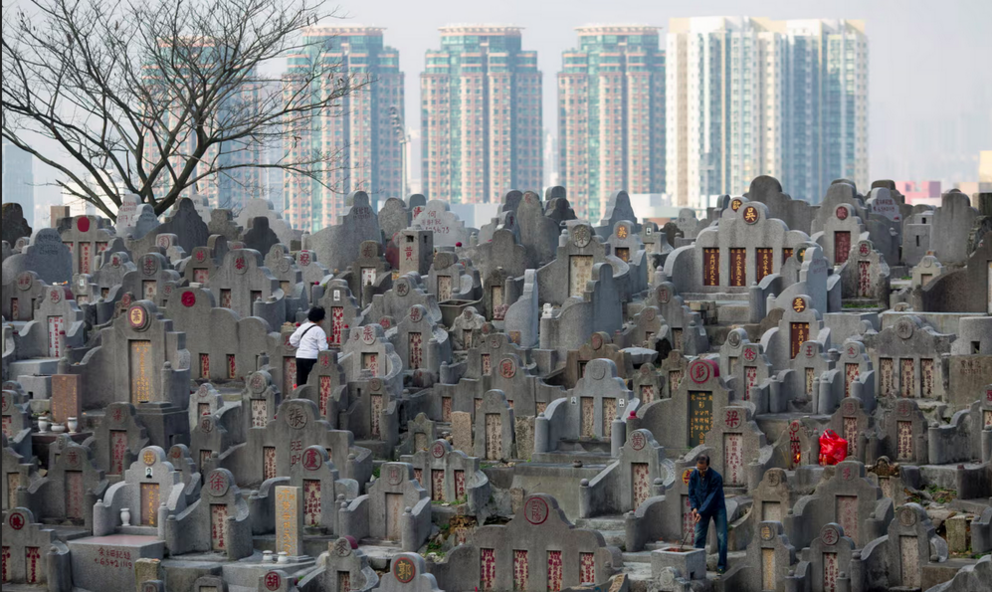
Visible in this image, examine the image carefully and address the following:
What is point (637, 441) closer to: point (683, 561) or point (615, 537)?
point (615, 537)

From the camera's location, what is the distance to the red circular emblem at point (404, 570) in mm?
17203

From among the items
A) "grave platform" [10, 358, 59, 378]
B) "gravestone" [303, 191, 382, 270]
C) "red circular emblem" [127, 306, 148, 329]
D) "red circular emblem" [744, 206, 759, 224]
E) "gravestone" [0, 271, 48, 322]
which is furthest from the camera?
"gravestone" [303, 191, 382, 270]

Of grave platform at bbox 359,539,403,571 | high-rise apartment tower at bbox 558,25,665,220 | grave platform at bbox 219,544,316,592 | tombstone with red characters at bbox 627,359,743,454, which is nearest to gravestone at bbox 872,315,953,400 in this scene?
tombstone with red characters at bbox 627,359,743,454

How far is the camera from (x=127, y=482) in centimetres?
2047

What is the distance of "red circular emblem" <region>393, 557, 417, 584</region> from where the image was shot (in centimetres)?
1720

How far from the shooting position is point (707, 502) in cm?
1697

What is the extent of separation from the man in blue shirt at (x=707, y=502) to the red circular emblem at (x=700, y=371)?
3.74 meters

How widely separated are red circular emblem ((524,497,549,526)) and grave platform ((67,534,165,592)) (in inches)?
182

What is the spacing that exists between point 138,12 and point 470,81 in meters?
109

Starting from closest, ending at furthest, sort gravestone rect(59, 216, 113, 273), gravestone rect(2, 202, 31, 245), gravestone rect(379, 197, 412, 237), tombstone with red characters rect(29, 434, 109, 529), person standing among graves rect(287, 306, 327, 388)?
tombstone with red characters rect(29, 434, 109, 529) → person standing among graves rect(287, 306, 327, 388) → gravestone rect(59, 216, 113, 273) → gravestone rect(2, 202, 31, 245) → gravestone rect(379, 197, 412, 237)

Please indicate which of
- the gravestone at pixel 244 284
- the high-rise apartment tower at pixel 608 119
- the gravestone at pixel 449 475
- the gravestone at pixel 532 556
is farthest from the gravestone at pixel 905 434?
the high-rise apartment tower at pixel 608 119

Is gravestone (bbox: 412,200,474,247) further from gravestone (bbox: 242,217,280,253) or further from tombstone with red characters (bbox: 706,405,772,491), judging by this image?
tombstone with red characters (bbox: 706,405,772,491)

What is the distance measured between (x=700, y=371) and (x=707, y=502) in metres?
4.08

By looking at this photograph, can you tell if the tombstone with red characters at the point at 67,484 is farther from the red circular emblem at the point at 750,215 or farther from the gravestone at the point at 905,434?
the red circular emblem at the point at 750,215
